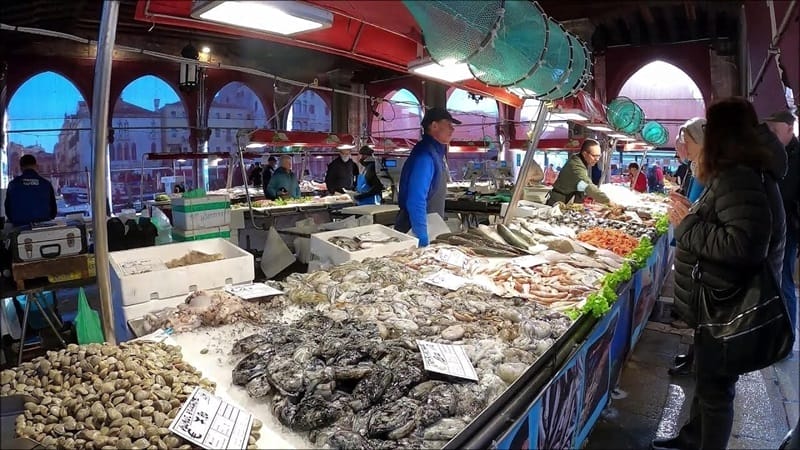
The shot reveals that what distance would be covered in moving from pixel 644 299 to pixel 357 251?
278 cm

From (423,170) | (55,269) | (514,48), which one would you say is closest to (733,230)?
(514,48)

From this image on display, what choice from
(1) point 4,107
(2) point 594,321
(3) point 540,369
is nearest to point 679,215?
(2) point 594,321

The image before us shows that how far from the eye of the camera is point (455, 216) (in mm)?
11789

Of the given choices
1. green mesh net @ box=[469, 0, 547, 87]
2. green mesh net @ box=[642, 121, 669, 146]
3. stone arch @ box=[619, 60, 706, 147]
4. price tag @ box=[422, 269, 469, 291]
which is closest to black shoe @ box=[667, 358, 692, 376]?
price tag @ box=[422, 269, 469, 291]

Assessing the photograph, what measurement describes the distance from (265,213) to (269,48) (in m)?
12.3

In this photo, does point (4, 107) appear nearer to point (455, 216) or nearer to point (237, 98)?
point (237, 98)

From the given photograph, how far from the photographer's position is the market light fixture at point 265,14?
195 centimetres

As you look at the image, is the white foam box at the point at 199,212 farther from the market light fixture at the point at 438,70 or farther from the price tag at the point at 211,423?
the price tag at the point at 211,423

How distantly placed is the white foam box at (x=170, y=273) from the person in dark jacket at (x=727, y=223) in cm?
269

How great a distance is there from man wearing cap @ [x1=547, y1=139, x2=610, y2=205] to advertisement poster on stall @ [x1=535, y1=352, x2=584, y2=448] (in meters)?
4.73

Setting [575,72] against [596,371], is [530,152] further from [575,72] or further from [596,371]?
[596,371]

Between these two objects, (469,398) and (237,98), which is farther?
(237,98)

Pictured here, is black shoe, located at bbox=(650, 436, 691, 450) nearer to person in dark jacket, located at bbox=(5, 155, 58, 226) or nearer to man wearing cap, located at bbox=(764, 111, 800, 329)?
man wearing cap, located at bbox=(764, 111, 800, 329)

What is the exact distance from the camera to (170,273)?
3094 millimetres
